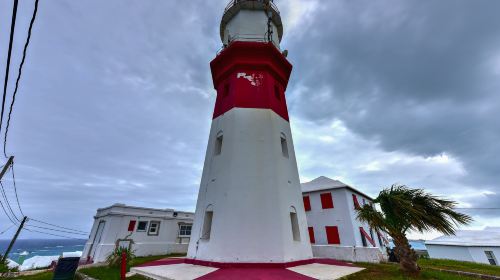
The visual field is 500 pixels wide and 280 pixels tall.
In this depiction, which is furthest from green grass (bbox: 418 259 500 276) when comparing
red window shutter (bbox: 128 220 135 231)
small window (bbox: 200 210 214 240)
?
red window shutter (bbox: 128 220 135 231)

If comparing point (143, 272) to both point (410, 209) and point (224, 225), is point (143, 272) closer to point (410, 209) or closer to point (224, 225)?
point (224, 225)

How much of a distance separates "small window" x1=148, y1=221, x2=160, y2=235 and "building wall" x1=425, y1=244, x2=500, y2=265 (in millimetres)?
38588

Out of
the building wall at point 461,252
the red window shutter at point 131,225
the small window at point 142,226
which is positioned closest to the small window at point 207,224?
the red window shutter at point 131,225

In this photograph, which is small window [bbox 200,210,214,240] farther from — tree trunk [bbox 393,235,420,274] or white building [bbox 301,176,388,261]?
white building [bbox 301,176,388,261]

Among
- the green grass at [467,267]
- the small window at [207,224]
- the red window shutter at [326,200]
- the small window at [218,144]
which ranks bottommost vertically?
the green grass at [467,267]

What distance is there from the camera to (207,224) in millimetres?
11484

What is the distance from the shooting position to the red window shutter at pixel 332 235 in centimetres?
1975

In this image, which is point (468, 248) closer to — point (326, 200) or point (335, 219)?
point (335, 219)

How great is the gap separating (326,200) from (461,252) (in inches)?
932

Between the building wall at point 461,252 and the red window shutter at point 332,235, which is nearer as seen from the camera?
the red window shutter at point 332,235

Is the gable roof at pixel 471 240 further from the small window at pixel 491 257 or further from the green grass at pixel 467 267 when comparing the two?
the green grass at pixel 467 267

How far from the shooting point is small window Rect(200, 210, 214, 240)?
36.6 ft

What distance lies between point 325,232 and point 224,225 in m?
14.2

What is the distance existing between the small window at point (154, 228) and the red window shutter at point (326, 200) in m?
17.4
